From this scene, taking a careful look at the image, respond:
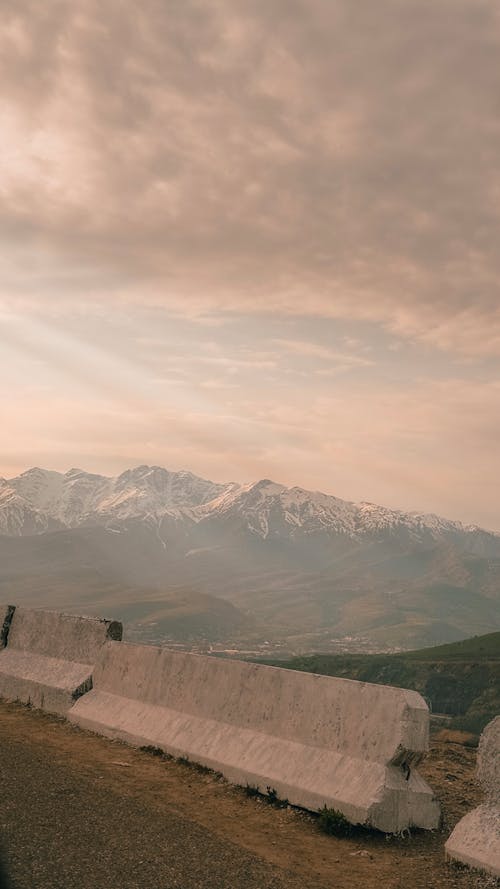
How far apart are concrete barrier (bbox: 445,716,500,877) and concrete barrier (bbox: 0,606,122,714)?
26.0 ft

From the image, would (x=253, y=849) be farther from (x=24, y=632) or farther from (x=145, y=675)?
(x=24, y=632)

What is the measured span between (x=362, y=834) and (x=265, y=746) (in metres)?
2.06

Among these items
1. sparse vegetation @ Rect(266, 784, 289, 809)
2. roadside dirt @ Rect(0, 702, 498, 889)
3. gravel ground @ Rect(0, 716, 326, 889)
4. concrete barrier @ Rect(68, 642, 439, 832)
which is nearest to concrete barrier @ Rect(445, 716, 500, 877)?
roadside dirt @ Rect(0, 702, 498, 889)

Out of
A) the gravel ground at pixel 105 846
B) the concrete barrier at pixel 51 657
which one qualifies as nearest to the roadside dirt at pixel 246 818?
the gravel ground at pixel 105 846

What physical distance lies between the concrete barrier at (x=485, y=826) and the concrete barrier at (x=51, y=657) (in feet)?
26.0

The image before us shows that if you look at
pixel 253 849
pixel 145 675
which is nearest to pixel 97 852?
pixel 253 849

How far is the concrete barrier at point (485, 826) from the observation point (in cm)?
774

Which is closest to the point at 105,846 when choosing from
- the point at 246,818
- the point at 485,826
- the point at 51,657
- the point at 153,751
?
the point at 246,818

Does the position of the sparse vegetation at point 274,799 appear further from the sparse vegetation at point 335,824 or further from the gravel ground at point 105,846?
the gravel ground at point 105,846

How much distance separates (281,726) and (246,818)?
5.17ft

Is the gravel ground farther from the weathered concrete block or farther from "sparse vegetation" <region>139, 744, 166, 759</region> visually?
the weathered concrete block

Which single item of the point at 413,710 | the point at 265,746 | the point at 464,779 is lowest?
the point at 464,779

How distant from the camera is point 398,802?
8836 millimetres

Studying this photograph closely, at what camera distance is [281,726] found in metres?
10.4
